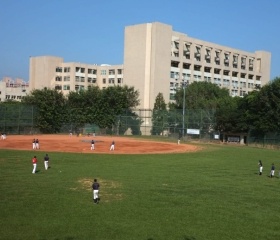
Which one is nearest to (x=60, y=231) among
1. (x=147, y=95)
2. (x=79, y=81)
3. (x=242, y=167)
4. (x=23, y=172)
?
(x=23, y=172)

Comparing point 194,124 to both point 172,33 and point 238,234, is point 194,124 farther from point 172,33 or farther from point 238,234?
point 238,234

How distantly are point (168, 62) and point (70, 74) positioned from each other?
3869cm

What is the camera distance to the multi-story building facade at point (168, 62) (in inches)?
3649

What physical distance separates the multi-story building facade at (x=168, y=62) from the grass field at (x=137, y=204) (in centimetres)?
6474

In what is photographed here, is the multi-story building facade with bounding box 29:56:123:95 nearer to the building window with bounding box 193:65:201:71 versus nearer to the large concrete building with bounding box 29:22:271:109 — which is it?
the large concrete building with bounding box 29:22:271:109

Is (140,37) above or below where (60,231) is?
above

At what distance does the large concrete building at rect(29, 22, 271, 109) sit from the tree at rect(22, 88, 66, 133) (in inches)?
805

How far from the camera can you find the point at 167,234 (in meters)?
13.4

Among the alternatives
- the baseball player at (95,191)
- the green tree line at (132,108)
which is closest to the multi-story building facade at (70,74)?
the green tree line at (132,108)

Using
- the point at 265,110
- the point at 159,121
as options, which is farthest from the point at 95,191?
the point at 159,121

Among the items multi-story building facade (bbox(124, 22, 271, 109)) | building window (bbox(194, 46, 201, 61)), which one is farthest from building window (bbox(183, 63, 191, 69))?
building window (bbox(194, 46, 201, 61))

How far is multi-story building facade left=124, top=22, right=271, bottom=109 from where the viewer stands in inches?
3649

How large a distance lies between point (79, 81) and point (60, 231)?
110325 millimetres

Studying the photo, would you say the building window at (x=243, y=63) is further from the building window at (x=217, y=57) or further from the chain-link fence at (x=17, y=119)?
the chain-link fence at (x=17, y=119)
